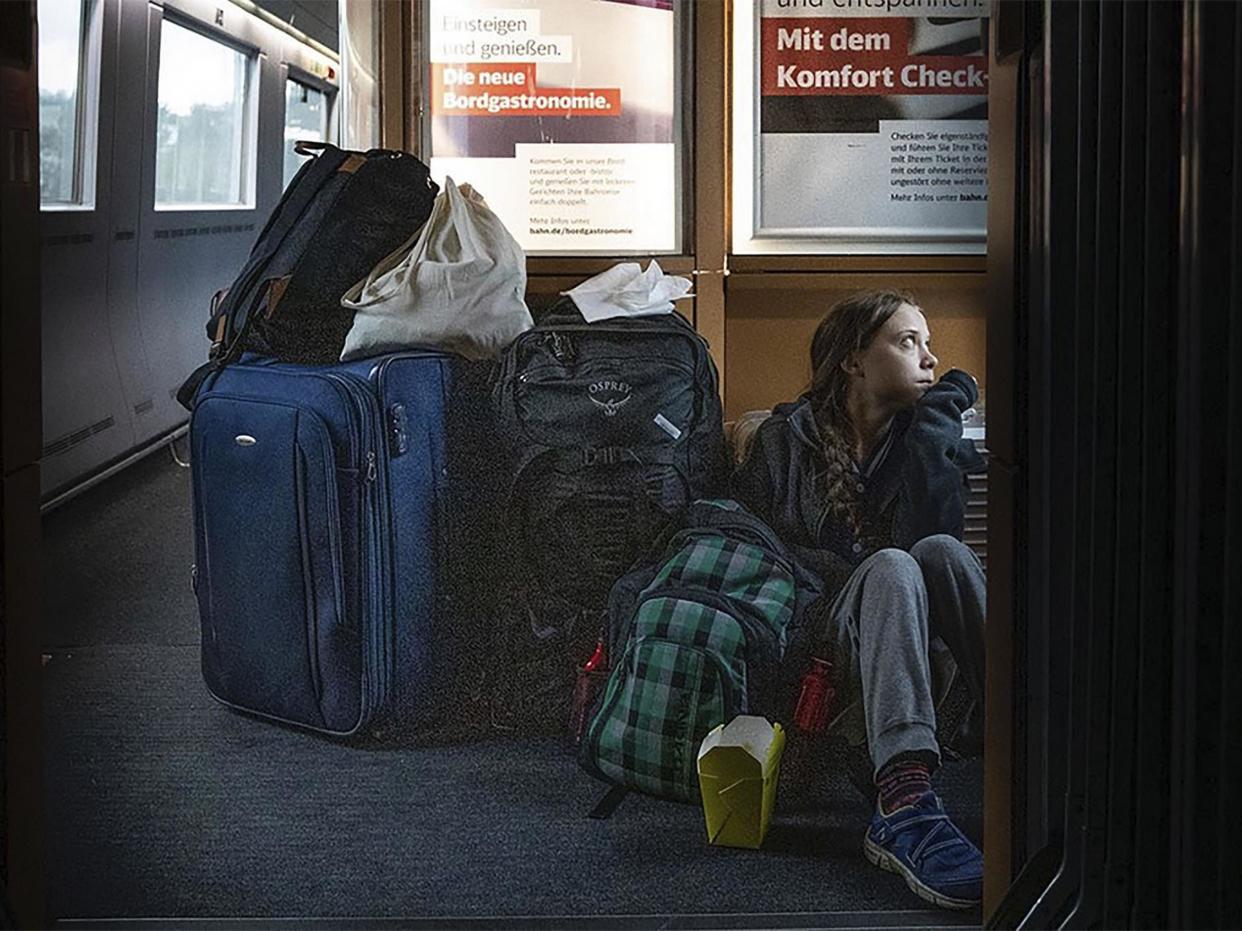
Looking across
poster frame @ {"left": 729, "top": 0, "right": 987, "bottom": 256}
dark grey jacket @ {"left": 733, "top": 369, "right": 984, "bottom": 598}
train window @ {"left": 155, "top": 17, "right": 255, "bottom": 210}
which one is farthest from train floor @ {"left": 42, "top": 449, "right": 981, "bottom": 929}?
poster frame @ {"left": 729, "top": 0, "right": 987, "bottom": 256}

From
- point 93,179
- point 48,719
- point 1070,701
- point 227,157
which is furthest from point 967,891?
point 93,179

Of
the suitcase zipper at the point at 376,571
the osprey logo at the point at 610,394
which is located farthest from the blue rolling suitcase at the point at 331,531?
the osprey logo at the point at 610,394

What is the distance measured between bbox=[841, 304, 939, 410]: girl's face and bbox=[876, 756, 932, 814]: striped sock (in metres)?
0.58

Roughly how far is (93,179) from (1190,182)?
2370mm

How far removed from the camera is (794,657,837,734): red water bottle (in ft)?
8.69

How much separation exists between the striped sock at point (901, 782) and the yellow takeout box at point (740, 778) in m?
0.17

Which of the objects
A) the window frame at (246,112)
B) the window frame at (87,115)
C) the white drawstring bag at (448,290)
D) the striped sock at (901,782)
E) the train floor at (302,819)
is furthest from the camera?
the window frame at (87,115)

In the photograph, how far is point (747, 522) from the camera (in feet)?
8.93

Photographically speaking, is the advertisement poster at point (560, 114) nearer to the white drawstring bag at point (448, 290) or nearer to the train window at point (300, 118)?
the white drawstring bag at point (448, 290)

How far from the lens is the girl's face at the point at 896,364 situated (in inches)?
107

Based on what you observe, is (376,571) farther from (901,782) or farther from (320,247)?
(901,782)

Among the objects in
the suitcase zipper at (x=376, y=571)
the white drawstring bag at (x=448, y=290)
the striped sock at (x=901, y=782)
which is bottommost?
the striped sock at (x=901, y=782)

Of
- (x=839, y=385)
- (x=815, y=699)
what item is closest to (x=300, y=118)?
(x=839, y=385)

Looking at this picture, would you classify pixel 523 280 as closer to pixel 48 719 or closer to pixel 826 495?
pixel 826 495
